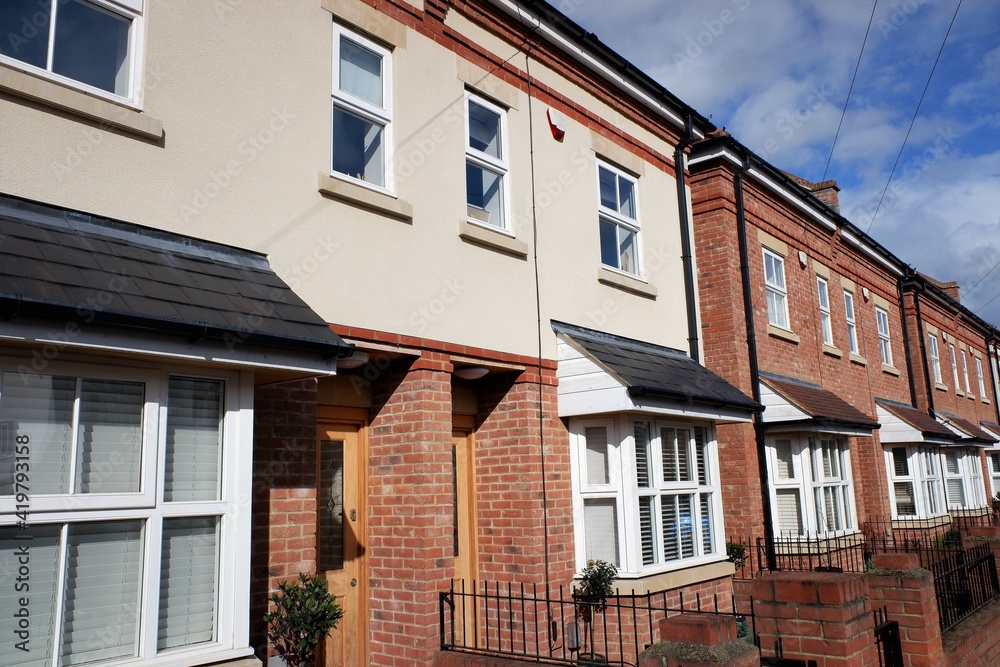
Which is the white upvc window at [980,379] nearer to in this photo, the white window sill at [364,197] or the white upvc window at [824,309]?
the white upvc window at [824,309]

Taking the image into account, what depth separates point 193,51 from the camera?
5719mm

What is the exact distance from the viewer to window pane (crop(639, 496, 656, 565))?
8391 mm

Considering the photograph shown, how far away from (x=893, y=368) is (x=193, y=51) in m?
17.9

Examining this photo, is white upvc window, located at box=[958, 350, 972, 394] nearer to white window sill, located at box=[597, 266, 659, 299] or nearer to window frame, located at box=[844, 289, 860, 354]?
window frame, located at box=[844, 289, 860, 354]

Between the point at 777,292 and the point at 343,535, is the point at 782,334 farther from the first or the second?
the point at 343,535

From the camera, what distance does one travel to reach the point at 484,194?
8.39 m

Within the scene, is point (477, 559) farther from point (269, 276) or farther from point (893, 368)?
point (893, 368)

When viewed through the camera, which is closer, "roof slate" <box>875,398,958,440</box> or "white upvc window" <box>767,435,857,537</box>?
"white upvc window" <box>767,435,857,537</box>

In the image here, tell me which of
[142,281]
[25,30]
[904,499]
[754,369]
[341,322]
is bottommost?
[904,499]

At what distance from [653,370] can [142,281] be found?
19.2 feet

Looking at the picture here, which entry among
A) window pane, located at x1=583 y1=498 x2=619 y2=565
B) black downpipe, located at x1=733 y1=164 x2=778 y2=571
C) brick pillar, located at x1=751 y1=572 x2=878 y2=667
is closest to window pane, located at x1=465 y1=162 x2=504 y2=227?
window pane, located at x1=583 y1=498 x2=619 y2=565

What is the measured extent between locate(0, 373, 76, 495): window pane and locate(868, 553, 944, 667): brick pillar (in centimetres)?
608

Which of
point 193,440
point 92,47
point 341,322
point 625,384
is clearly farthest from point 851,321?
point 92,47

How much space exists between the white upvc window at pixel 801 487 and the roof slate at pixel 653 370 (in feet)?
8.41
